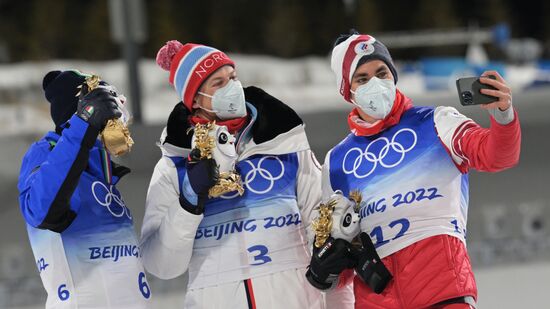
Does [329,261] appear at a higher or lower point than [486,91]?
lower

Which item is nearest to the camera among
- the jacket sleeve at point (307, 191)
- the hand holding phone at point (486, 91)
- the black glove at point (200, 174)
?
the hand holding phone at point (486, 91)

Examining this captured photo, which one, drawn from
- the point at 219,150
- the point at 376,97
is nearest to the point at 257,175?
the point at 219,150

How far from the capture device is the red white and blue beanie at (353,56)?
9.48ft

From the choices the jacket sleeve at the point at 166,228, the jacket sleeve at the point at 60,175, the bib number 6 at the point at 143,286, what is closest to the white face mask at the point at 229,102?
the jacket sleeve at the point at 166,228

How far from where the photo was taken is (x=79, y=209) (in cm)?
272

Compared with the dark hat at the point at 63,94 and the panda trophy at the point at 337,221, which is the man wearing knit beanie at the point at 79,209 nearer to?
the dark hat at the point at 63,94

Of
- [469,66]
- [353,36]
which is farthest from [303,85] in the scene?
[353,36]

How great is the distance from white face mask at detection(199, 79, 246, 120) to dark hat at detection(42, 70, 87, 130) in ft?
1.48

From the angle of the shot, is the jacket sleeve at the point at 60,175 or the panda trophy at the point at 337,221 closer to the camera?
the jacket sleeve at the point at 60,175

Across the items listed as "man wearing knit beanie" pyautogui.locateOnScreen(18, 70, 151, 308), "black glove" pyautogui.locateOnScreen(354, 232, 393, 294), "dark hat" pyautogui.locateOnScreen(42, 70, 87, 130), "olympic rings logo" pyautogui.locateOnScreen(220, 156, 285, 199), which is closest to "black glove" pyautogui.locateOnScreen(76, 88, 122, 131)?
"man wearing knit beanie" pyautogui.locateOnScreen(18, 70, 151, 308)

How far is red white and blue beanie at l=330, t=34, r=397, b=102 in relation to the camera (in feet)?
9.48

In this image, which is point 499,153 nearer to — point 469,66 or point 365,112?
point 365,112

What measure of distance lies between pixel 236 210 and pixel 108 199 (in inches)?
16.9

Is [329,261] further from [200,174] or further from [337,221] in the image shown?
[200,174]
